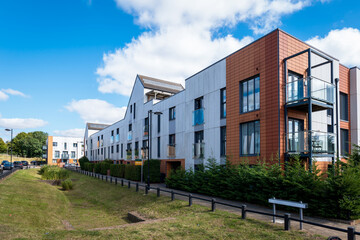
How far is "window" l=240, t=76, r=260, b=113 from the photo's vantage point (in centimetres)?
1617

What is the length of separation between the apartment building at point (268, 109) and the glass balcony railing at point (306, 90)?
0.04 m

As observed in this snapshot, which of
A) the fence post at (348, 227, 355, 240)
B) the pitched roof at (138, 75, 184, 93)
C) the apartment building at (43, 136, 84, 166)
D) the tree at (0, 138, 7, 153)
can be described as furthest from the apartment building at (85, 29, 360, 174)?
the tree at (0, 138, 7, 153)

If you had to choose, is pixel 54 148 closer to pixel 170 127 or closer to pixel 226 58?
pixel 170 127

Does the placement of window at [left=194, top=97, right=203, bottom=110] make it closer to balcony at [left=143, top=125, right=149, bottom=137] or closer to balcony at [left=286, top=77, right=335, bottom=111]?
balcony at [left=286, top=77, right=335, bottom=111]

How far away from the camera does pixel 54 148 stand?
9062 centimetres

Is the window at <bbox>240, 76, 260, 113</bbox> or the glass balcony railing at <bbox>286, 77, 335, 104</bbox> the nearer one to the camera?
the glass balcony railing at <bbox>286, 77, 335, 104</bbox>

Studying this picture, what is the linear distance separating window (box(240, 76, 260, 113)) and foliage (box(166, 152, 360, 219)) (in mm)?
3663

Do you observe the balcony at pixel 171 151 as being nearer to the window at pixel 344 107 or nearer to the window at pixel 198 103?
the window at pixel 198 103

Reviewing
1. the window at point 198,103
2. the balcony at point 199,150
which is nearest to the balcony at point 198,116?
the window at point 198,103

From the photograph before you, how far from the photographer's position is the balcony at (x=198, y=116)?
21125 mm

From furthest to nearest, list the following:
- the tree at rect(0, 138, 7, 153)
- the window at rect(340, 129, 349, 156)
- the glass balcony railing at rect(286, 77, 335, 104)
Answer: the tree at rect(0, 138, 7, 153)
the window at rect(340, 129, 349, 156)
the glass balcony railing at rect(286, 77, 335, 104)

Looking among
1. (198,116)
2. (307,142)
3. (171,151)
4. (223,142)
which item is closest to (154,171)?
(171,151)

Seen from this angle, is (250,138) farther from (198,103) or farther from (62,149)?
(62,149)

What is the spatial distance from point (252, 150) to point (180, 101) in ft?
33.8
